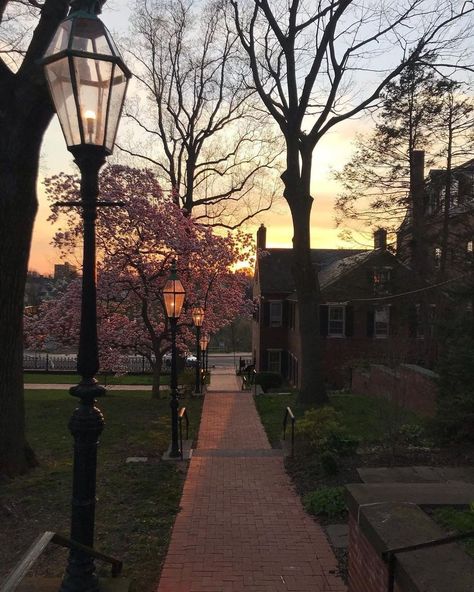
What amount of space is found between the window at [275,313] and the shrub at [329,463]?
30.7 metres

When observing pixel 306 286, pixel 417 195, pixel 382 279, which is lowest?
pixel 306 286

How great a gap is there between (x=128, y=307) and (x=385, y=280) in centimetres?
1130

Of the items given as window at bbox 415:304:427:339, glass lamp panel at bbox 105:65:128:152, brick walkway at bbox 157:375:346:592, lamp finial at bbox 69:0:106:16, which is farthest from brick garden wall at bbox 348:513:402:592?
window at bbox 415:304:427:339

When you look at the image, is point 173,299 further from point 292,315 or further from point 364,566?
point 292,315

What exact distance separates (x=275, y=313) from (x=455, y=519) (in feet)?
113

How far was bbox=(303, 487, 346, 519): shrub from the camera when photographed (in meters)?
6.58

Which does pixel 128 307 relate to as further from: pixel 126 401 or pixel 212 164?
pixel 212 164

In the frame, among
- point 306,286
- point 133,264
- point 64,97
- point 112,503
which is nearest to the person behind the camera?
point 64,97

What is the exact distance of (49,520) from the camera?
6.33m

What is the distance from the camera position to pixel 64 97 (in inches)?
133

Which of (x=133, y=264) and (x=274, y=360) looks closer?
(x=133, y=264)

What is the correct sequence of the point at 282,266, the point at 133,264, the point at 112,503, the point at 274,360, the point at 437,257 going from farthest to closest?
the point at 282,266, the point at 274,360, the point at 437,257, the point at 133,264, the point at 112,503

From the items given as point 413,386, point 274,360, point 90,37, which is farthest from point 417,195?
point 90,37

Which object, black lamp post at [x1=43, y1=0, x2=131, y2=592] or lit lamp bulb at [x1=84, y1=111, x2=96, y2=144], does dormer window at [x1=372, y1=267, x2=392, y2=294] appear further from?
lit lamp bulb at [x1=84, y1=111, x2=96, y2=144]
